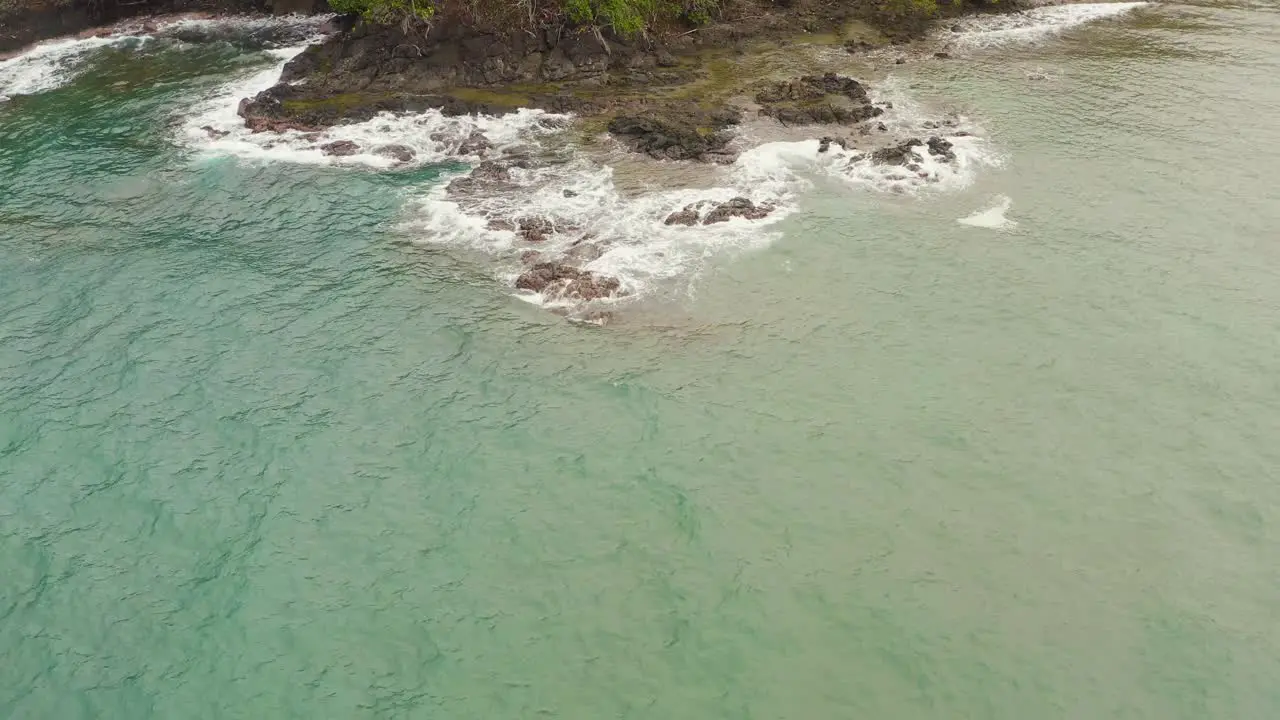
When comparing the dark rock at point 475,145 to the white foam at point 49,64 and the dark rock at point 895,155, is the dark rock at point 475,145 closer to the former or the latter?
the dark rock at point 895,155

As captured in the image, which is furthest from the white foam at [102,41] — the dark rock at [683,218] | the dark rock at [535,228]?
the dark rock at [683,218]

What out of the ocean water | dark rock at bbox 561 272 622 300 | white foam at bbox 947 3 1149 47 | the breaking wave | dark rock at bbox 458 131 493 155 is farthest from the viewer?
white foam at bbox 947 3 1149 47

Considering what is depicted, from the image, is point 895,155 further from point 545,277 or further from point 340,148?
point 340,148

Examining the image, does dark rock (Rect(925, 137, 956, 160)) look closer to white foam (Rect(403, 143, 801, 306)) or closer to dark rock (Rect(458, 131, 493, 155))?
white foam (Rect(403, 143, 801, 306))

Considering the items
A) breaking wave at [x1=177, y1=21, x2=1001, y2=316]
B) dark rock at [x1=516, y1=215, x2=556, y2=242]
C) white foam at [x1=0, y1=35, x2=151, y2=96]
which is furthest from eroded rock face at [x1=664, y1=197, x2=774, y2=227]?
white foam at [x1=0, y1=35, x2=151, y2=96]

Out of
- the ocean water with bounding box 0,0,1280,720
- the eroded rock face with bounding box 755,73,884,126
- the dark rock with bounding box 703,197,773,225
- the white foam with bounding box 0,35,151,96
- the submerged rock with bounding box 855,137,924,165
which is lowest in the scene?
the ocean water with bounding box 0,0,1280,720

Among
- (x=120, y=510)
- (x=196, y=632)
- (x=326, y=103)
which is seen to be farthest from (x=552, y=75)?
(x=196, y=632)

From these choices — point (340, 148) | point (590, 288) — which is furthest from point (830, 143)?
point (340, 148)
